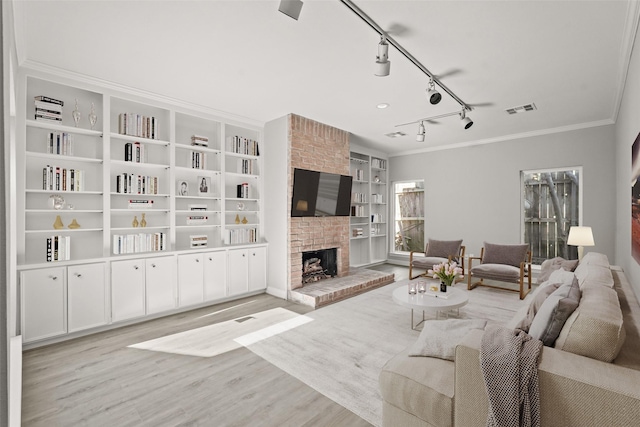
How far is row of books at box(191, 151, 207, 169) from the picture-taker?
4.38m

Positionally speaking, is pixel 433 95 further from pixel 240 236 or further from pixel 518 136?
pixel 518 136

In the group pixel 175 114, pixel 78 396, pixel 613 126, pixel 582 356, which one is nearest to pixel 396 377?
pixel 582 356

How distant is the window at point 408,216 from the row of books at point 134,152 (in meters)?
5.73

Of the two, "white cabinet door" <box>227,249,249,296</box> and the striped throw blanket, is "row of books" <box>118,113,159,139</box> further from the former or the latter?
the striped throw blanket

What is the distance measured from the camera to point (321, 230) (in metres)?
5.32

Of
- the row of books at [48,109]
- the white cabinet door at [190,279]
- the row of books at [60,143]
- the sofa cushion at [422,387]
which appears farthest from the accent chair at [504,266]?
the row of books at [48,109]

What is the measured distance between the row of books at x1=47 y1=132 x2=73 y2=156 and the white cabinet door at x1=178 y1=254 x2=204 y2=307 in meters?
1.72

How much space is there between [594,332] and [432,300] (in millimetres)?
2039

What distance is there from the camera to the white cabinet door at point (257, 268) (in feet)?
16.0

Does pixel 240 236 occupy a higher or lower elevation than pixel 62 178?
lower

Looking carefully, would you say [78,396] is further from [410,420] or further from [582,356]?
[582,356]

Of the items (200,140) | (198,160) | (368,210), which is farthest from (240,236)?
(368,210)

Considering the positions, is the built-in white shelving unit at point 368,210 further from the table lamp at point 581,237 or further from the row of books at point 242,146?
the table lamp at point 581,237

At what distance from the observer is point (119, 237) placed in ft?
12.0
